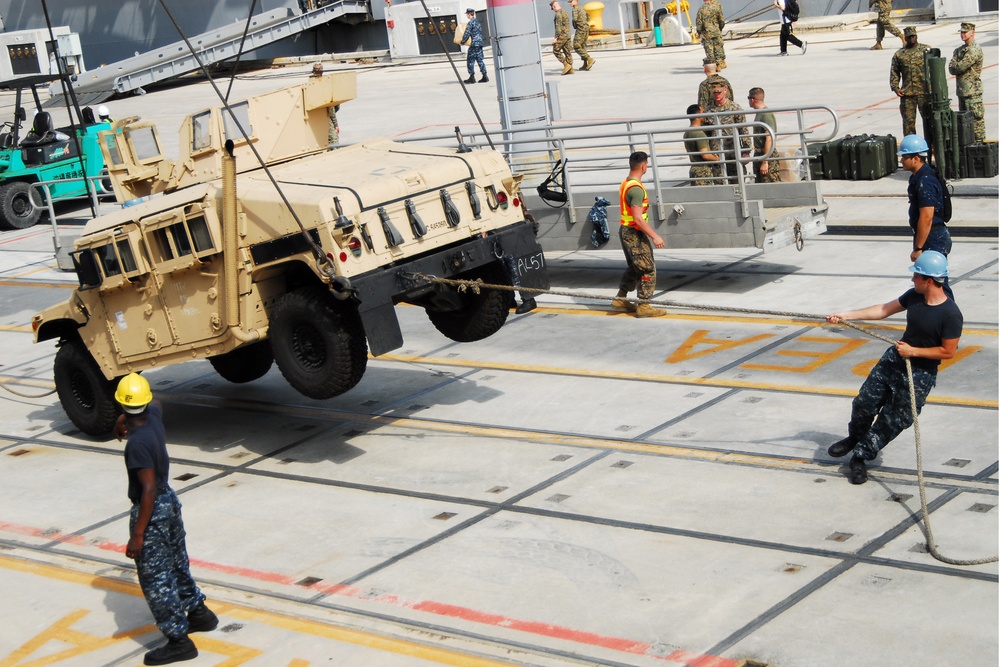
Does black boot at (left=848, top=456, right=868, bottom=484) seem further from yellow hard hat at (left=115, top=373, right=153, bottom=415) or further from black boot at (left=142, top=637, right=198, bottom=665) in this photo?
yellow hard hat at (left=115, top=373, right=153, bottom=415)

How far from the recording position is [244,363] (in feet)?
44.8

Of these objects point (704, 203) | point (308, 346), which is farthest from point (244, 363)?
point (704, 203)

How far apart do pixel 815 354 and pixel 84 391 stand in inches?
270

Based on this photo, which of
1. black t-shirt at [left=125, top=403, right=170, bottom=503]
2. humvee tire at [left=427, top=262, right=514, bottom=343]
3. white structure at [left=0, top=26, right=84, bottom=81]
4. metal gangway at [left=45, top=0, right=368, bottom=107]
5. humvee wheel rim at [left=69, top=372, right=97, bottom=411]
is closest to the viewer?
black t-shirt at [left=125, top=403, right=170, bottom=503]

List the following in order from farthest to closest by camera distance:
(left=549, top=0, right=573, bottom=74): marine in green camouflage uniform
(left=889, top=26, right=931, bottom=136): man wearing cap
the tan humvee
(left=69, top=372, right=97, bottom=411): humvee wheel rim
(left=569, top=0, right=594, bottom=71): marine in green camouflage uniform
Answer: (left=569, top=0, right=594, bottom=71): marine in green camouflage uniform < (left=549, top=0, right=573, bottom=74): marine in green camouflage uniform < (left=889, top=26, right=931, bottom=136): man wearing cap < (left=69, top=372, right=97, bottom=411): humvee wheel rim < the tan humvee

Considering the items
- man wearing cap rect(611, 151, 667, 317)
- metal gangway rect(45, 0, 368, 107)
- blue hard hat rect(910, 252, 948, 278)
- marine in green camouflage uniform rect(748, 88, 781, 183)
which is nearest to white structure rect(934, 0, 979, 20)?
metal gangway rect(45, 0, 368, 107)

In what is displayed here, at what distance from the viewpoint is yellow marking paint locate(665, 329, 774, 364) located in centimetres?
1273

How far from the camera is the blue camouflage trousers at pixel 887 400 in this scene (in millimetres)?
9016

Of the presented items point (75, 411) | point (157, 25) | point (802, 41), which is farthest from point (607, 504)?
point (157, 25)

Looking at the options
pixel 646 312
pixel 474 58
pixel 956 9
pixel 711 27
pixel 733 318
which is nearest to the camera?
pixel 733 318

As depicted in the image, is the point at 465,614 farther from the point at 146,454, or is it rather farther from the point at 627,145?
the point at 627,145

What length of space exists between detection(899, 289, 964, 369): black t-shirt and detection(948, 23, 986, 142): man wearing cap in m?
10.7

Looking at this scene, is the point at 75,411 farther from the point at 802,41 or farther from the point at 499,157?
the point at 802,41

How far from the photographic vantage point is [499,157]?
446 inches
